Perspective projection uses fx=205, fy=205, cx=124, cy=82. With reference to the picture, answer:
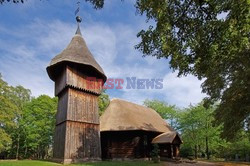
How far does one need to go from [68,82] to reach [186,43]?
14.3 meters

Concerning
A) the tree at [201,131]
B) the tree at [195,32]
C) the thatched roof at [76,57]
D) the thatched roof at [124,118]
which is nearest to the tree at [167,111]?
the tree at [201,131]

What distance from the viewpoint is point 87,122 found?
66.8 feet

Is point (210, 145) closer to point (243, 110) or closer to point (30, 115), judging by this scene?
point (243, 110)

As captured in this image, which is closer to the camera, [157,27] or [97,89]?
[157,27]

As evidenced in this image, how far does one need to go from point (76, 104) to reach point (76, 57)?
470cm

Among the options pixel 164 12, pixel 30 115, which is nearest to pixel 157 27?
pixel 164 12

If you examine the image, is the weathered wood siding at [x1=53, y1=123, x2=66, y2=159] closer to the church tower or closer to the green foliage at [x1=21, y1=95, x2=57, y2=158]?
the church tower

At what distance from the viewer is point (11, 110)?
3003 cm

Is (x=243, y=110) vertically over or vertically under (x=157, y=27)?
under

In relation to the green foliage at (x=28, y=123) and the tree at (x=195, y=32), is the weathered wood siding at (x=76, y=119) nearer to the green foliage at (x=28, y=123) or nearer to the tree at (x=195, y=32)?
the tree at (x=195, y=32)

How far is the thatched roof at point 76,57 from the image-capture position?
66.4 ft

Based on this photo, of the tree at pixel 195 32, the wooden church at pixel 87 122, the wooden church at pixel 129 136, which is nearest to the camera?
the tree at pixel 195 32

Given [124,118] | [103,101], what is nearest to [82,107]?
[124,118]

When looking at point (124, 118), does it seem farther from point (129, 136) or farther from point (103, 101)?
point (103, 101)
